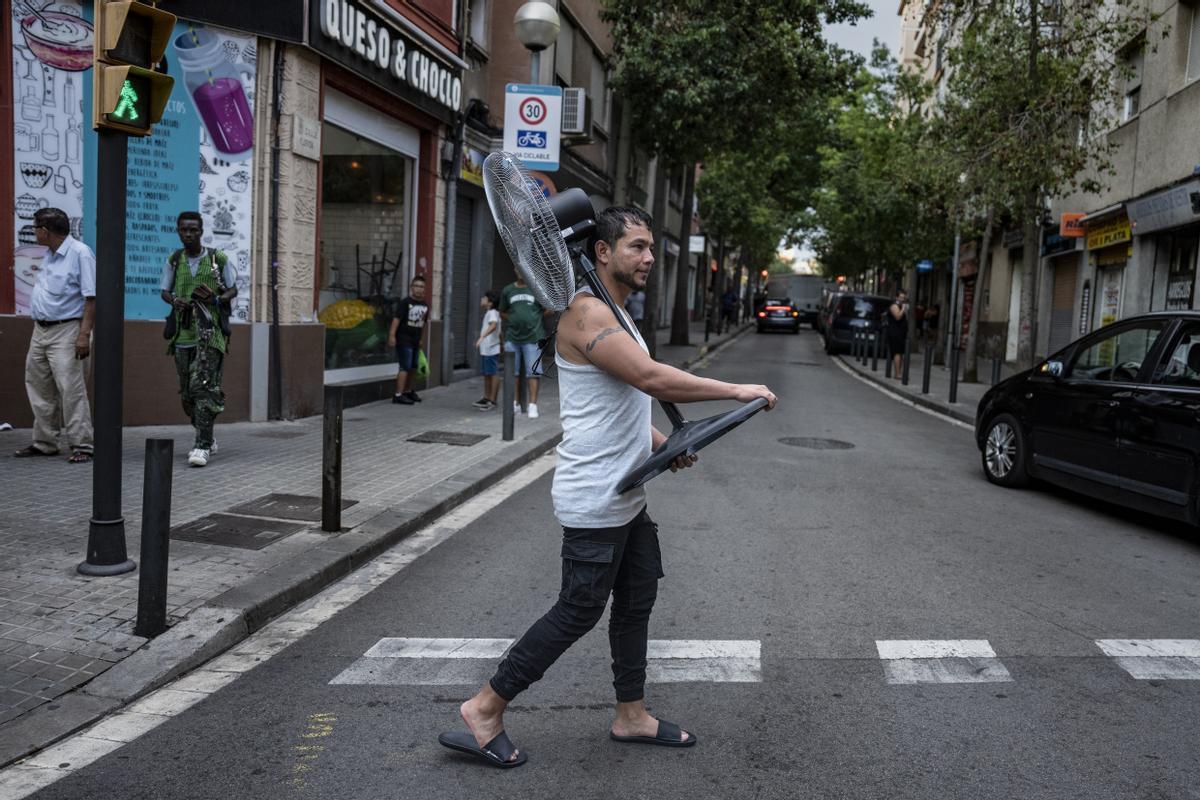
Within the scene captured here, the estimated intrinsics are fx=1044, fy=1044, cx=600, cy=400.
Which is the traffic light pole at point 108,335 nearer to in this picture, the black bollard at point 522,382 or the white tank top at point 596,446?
the white tank top at point 596,446

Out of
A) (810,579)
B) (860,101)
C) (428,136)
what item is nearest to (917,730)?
(810,579)

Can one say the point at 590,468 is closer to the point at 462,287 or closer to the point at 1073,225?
the point at 462,287

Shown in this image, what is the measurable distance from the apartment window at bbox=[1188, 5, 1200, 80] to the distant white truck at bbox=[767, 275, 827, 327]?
4303 centimetres

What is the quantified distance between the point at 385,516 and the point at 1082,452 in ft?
17.1

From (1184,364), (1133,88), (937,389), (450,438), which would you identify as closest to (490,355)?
(450,438)

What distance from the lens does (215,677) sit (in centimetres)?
410

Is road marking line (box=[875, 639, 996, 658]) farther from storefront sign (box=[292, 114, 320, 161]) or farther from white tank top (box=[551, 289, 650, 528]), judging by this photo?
storefront sign (box=[292, 114, 320, 161])

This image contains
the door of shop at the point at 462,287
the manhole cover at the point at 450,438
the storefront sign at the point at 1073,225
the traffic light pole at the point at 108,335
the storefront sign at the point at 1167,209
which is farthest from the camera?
the storefront sign at the point at 1073,225

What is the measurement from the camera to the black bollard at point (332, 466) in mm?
6039

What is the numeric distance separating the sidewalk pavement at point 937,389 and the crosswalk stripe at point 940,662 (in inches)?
418

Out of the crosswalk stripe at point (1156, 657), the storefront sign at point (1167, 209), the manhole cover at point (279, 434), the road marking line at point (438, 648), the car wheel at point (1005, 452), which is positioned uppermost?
the storefront sign at point (1167, 209)

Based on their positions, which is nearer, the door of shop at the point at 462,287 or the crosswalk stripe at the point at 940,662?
the crosswalk stripe at the point at 940,662

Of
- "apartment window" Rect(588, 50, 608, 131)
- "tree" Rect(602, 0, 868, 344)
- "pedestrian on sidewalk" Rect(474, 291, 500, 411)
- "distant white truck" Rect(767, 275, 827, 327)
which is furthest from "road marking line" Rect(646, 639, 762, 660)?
"distant white truck" Rect(767, 275, 827, 327)

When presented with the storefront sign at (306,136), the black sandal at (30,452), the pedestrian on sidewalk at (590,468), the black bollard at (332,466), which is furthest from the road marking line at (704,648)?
the storefront sign at (306,136)
